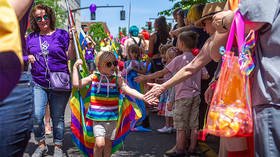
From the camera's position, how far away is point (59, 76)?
5.34 m

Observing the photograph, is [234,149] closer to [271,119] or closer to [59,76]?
[271,119]

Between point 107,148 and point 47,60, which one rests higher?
point 47,60

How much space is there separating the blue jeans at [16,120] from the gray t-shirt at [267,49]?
1.16 m

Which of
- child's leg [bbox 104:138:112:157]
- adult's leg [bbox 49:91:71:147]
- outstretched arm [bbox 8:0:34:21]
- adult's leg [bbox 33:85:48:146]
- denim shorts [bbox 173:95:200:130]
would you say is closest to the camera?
outstretched arm [bbox 8:0:34:21]

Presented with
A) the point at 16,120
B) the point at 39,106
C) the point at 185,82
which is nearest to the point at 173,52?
the point at 185,82

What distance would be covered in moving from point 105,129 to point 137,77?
92cm

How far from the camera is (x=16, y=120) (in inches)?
78.7

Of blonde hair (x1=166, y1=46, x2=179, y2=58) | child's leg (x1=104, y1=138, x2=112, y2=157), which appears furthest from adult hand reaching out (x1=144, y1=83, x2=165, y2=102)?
blonde hair (x1=166, y1=46, x2=179, y2=58)

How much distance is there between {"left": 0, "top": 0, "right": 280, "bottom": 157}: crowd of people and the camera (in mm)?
1975

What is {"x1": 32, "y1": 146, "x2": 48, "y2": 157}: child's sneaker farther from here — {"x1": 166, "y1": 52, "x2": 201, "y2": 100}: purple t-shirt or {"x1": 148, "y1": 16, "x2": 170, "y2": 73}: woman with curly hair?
{"x1": 148, "y1": 16, "x2": 170, "y2": 73}: woman with curly hair

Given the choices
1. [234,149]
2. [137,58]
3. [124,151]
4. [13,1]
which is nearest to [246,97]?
[234,149]

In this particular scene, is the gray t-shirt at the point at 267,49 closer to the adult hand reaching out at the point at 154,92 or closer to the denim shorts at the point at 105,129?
the adult hand reaching out at the point at 154,92

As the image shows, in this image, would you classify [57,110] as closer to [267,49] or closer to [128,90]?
[128,90]

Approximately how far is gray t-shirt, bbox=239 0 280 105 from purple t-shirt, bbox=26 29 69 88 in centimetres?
339
